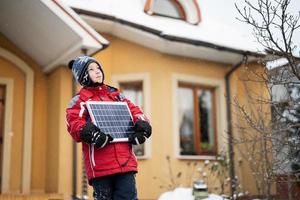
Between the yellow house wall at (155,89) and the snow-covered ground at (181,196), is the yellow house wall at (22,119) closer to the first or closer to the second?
the yellow house wall at (155,89)

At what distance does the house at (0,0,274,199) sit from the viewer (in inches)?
336

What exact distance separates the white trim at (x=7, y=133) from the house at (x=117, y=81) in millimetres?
19

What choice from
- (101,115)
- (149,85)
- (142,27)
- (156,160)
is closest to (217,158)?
(156,160)

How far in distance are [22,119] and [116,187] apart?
6.16 m

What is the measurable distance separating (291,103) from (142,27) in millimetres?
4978

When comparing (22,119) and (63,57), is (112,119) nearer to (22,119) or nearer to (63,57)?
(63,57)

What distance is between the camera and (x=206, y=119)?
11.1 metres

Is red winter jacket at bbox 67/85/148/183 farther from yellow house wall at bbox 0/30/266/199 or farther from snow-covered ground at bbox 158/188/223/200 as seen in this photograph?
yellow house wall at bbox 0/30/266/199

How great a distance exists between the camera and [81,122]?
353cm

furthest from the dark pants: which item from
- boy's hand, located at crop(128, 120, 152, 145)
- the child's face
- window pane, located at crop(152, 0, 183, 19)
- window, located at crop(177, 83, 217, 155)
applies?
window pane, located at crop(152, 0, 183, 19)

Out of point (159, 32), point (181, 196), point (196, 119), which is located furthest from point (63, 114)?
point (196, 119)

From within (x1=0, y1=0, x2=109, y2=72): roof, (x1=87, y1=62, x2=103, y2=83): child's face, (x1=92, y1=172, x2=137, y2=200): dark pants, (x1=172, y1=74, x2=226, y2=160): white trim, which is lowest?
(x1=92, y1=172, x2=137, y2=200): dark pants

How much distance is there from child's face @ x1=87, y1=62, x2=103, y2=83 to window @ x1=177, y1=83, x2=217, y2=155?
680 cm

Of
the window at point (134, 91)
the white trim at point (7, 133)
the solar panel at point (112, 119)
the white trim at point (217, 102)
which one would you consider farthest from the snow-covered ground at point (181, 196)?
the solar panel at point (112, 119)
